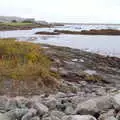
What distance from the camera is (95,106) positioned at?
244 inches

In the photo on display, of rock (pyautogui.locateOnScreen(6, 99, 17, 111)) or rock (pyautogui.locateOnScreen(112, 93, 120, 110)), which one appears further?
rock (pyautogui.locateOnScreen(6, 99, 17, 111))

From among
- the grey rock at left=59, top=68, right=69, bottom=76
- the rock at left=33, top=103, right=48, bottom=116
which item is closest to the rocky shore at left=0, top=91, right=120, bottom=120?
the rock at left=33, top=103, right=48, bottom=116

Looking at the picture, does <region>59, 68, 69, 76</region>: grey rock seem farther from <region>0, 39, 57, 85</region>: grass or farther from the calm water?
the calm water

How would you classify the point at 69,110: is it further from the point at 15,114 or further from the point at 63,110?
the point at 15,114

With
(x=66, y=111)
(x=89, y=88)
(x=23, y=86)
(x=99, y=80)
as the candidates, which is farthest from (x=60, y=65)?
(x=66, y=111)

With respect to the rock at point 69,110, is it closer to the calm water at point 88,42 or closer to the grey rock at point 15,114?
the grey rock at point 15,114

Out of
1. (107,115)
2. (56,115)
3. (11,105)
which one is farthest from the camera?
(11,105)

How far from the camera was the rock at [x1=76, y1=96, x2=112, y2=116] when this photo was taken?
19.8 ft

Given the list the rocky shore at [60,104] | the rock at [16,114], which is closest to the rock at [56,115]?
the rocky shore at [60,104]

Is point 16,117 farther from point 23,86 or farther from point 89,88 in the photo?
point 89,88

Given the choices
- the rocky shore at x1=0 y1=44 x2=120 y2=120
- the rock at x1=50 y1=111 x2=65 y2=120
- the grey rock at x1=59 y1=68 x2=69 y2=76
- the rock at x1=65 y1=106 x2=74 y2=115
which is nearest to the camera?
the rock at x1=50 y1=111 x2=65 y2=120

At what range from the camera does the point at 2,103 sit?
691cm

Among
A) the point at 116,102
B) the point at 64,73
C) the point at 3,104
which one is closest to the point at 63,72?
the point at 64,73

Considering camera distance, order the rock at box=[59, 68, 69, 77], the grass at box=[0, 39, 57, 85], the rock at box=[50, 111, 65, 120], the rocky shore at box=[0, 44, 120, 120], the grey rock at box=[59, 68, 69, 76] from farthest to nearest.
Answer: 1. the grey rock at box=[59, 68, 69, 76]
2. the rock at box=[59, 68, 69, 77]
3. the grass at box=[0, 39, 57, 85]
4. the rocky shore at box=[0, 44, 120, 120]
5. the rock at box=[50, 111, 65, 120]
